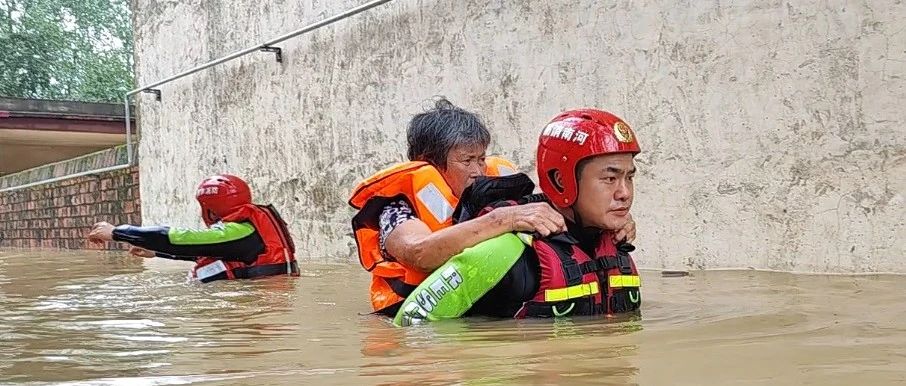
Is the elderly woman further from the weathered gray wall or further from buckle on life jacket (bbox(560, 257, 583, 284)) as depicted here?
the weathered gray wall

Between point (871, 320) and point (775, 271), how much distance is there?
234 cm

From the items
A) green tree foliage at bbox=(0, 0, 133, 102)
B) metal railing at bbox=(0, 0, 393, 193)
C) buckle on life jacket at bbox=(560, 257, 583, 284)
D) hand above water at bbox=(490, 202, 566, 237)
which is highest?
green tree foliage at bbox=(0, 0, 133, 102)

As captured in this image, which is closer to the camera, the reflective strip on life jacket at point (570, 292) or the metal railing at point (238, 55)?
the reflective strip on life jacket at point (570, 292)

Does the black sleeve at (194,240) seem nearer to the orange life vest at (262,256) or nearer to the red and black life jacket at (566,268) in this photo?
the orange life vest at (262,256)

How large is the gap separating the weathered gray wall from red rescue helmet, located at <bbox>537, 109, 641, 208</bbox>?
2236mm

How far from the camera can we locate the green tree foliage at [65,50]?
80.1 feet

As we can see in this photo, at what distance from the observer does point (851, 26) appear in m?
4.77

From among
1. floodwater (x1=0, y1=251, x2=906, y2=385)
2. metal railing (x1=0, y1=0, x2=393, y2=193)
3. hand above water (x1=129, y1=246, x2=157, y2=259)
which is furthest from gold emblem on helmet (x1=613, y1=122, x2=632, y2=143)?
metal railing (x1=0, y1=0, x2=393, y2=193)

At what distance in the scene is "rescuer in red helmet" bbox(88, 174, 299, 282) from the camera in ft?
18.9

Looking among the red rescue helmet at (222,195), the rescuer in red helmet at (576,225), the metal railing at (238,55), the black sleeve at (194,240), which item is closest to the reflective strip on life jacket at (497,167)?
the rescuer in red helmet at (576,225)

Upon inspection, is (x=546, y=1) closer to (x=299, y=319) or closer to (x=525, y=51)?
(x=525, y=51)

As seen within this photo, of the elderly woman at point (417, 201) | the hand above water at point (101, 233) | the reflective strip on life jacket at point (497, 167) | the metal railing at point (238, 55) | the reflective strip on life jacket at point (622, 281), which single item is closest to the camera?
the reflective strip on life jacket at point (622, 281)

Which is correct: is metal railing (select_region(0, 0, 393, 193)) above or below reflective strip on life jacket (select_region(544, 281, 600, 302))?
above

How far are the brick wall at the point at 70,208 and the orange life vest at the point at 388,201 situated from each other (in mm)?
9708
